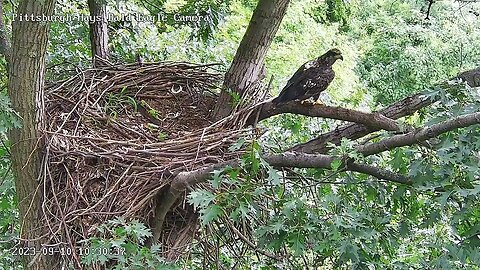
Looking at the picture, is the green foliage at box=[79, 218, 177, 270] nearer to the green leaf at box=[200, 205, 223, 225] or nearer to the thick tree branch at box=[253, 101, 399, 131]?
the green leaf at box=[200, 205, 223, 225]

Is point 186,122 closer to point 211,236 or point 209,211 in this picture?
point 211,236

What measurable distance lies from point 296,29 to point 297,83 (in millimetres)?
4550

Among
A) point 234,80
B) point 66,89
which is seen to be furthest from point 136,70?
point 234,80

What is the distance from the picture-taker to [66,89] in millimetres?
2195

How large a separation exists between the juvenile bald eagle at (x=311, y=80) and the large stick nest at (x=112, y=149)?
0.65 feet

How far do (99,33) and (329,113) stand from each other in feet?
3.56

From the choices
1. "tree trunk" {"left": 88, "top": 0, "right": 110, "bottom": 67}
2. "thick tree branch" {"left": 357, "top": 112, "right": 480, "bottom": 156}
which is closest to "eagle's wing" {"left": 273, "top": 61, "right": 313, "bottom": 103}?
"thick tree branch" {"left": 357, "top": 112, "right": 480, "bottom": 156}

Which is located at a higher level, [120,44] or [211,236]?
[120,44]

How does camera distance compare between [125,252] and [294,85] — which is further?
[294,85]

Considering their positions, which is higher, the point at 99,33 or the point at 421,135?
the point at 421,135

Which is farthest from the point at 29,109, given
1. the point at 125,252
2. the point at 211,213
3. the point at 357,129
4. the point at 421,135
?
the point at 421,135

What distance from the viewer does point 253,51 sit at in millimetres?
2051

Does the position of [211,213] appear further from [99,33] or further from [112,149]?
[99,33]

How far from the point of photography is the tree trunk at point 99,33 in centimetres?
238
